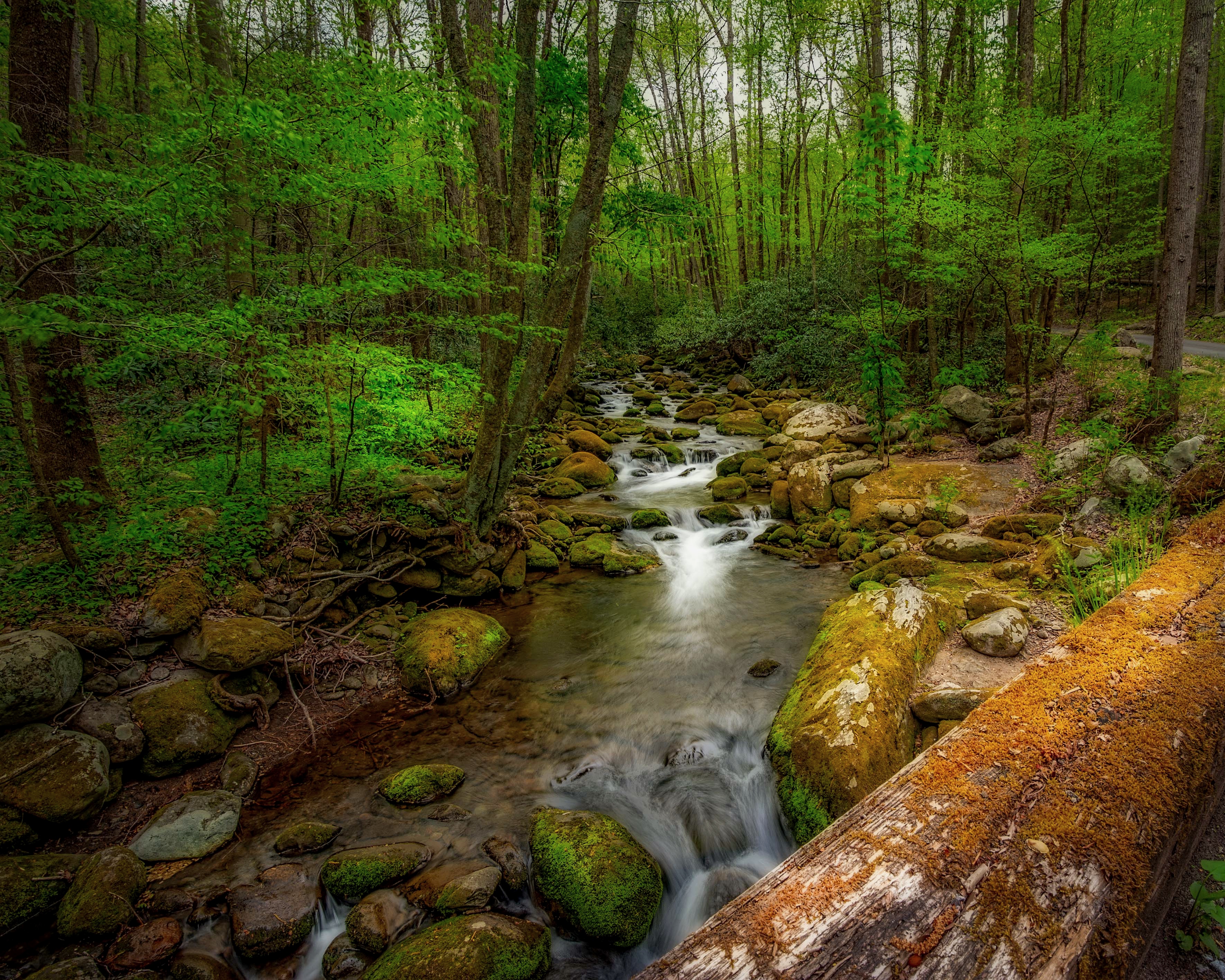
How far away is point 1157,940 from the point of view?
202 centimetres

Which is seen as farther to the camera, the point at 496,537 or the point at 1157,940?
the point at 496,537

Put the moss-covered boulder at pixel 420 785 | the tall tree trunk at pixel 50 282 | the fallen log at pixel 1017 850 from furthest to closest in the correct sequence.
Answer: the tall tree trunk at pixel 50 282 < the moss-covered boulder at pixel 420 785 < the fallen log at pixel 1017 850

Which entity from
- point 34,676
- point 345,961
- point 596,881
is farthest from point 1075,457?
point 34,676

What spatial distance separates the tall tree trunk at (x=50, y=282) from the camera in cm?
484

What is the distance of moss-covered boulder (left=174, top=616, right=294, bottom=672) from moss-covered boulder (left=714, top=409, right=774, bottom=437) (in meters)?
11.4

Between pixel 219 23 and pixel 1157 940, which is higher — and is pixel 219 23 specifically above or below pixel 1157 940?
above

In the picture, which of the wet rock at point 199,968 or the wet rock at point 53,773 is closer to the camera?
the wet rock at point 199,968

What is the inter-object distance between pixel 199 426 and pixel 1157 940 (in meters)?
9.55

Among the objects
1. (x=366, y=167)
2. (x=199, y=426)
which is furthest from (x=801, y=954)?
(x=199, y=426)

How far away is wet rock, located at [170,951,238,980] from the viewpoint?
3.10 meters

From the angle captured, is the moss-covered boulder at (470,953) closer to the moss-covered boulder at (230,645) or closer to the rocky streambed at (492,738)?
the rocky streambed at (492,738)

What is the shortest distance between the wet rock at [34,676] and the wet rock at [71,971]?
1775mm

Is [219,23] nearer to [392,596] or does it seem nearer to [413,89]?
[413,89]

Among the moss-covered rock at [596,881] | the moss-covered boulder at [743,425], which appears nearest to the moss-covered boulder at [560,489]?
the moss-covered boulder at [743,425]
